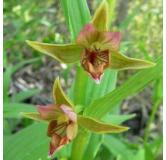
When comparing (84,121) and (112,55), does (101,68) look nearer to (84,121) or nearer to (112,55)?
(112,55)

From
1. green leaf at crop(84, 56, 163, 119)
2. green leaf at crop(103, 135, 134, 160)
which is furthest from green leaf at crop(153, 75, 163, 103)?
green leaf at crop(84, 56, 163, 119)

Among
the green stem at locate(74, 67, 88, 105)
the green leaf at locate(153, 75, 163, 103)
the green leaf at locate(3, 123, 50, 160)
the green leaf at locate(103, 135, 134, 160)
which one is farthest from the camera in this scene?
the green leaf at locate(103, 135, 134, 160)

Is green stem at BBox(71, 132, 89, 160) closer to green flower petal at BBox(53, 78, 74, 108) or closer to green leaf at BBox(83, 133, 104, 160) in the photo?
green leaf at BBox(83, 133, 104, 160)

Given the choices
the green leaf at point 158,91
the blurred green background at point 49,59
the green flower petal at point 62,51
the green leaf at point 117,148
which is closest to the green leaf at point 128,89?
the green flower petal at point 62,51

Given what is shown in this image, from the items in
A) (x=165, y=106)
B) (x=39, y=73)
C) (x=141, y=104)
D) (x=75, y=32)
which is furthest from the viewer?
(x=39, y=73)

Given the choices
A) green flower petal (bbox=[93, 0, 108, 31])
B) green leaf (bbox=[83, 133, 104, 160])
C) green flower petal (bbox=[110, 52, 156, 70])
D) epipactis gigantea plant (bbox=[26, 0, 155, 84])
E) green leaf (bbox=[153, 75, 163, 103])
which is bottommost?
green leaf (bbox=[153, 75, 163, 103])

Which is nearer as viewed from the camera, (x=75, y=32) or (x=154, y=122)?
(x=75, y=32)

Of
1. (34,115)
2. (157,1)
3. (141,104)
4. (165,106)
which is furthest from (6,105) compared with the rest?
(157,1)
